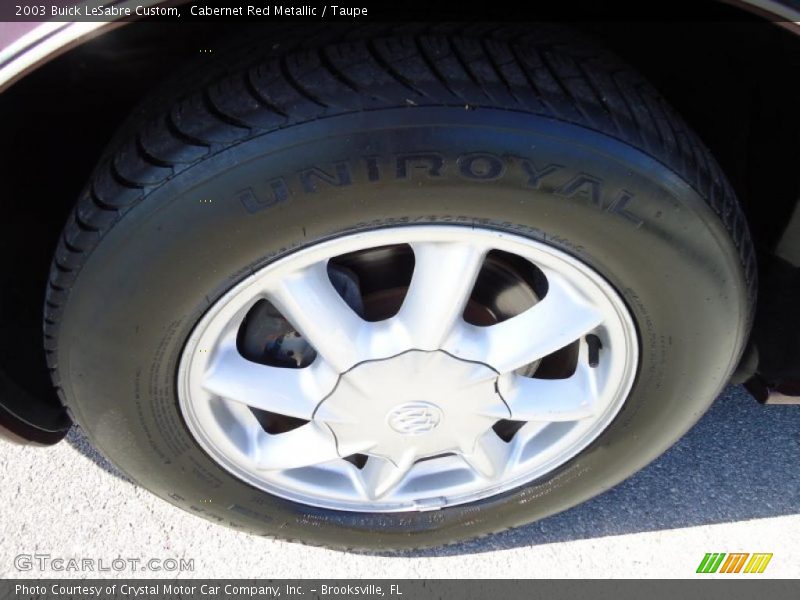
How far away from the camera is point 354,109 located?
3.63 ft

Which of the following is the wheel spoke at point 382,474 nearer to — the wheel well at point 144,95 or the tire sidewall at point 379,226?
the tire sidewall at point 379,226

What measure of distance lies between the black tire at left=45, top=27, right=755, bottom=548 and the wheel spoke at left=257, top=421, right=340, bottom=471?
29cm

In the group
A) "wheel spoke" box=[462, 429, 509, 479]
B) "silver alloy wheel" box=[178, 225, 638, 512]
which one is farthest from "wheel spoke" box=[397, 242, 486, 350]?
"wheel spoke" box=[462, 429, 509, 479]

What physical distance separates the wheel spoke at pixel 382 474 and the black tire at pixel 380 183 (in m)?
0.54

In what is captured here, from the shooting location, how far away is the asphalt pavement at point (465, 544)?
Result: 5.98 feet

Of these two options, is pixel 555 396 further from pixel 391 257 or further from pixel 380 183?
pixel 380 183

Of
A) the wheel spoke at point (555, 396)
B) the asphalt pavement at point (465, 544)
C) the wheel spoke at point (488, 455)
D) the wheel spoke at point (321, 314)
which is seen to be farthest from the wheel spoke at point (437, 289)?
the asphalt pavement at point (465, 544)

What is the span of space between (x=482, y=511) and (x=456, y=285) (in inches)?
27.9

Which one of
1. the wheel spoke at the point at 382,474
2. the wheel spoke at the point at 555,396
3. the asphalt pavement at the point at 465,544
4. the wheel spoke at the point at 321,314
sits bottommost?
the asphalt pavement at the point at 465,544

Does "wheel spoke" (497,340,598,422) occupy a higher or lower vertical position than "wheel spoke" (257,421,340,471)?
higher

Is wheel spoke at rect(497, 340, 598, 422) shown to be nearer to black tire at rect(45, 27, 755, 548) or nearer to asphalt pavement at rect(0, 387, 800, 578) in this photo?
black tire at rect(45, 27, 755, 548)

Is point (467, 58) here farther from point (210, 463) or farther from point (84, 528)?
point (84, 528)

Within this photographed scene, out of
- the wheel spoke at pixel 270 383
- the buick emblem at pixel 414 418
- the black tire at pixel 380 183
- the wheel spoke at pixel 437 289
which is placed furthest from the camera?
the buick emblem at pixel 414 418

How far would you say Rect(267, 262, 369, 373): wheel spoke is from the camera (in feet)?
4.24
